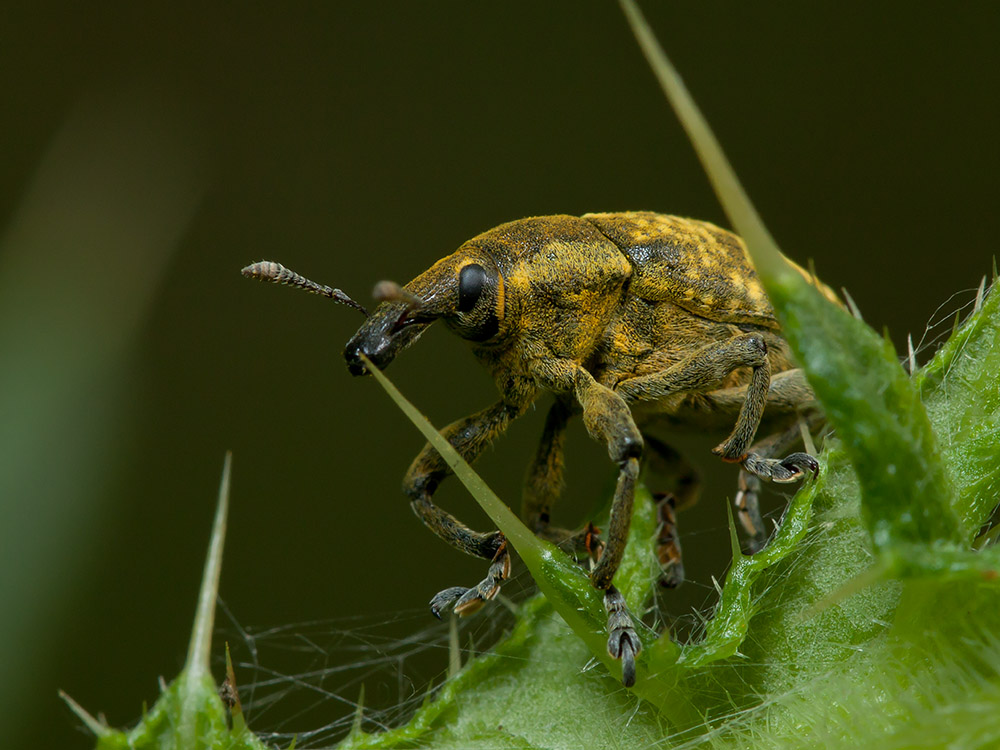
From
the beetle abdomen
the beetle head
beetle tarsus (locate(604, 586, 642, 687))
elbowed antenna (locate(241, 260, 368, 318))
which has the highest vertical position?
elbowed antenna (locate(241, 260, 368, 318))

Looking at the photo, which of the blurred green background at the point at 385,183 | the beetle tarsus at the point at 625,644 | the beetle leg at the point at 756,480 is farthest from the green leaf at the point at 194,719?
the blurred green background at the point at 385,183

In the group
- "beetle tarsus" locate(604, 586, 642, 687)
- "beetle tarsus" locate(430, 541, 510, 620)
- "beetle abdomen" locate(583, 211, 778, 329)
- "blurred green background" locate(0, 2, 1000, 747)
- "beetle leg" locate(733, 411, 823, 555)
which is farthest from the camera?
"blurred green background" locate(0, 2, 1000, 747)

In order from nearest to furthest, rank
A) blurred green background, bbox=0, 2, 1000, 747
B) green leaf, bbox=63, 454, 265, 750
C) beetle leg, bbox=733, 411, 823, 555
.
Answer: green leaf, bbox=63, 454, 265, 750 < beetle leg, bbox=733, 411, 823, 555 < blurred green background, bbox=0, 2, 1000, 747

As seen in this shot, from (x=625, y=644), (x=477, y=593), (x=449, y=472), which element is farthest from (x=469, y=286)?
(x=625, y=644)

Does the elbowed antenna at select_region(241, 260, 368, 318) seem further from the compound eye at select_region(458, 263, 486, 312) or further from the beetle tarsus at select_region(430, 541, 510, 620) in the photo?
the beetle tarsus at select_region(430, 541, 510, 620)

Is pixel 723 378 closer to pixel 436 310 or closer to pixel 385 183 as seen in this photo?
pixel 436 310

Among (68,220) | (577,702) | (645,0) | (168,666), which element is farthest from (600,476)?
(577,702)

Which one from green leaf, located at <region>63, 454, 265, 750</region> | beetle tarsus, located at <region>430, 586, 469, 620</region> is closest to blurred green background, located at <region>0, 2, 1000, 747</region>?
beetle tarsus, located at <region>430, 586, 469, 620</region>
